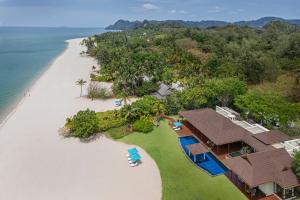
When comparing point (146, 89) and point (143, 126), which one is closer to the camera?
point (143, 126)

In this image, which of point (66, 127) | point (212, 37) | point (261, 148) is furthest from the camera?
point (212, 37)

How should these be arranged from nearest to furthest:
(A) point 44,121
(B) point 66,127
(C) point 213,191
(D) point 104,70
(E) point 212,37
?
(C) point 213,191, (B) point 66,127, (A) point 44,121, (D) point 104,70, (E) point 212,37

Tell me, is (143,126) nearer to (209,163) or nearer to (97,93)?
(209,163)

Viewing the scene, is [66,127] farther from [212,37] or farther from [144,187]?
[212,37]

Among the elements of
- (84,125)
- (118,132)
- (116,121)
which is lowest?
(118,132)

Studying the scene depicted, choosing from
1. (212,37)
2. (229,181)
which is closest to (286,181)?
(229,181)

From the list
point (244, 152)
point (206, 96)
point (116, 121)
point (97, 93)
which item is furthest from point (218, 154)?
point (97, 93)

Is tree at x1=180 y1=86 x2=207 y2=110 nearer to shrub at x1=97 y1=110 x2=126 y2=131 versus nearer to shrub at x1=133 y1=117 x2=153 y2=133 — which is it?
shrub at x1=133 y1=117 x2=153 y2=133

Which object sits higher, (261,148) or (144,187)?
(261,148)
